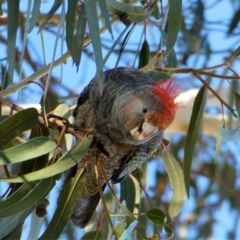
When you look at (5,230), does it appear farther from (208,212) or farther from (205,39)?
(208,212)

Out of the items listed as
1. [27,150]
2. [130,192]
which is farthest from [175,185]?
[27,150]

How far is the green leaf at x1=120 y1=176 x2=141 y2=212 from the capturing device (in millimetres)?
2344

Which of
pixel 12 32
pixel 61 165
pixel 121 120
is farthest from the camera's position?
pixel 121 120

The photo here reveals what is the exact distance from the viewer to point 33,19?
167 cm

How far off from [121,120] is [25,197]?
1.46 ft

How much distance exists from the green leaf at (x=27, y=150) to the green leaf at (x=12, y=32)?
0.20m

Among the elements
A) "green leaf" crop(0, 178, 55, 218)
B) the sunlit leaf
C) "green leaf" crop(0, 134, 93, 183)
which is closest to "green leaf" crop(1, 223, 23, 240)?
"green leaf" crop(0, 178, 55, 218)

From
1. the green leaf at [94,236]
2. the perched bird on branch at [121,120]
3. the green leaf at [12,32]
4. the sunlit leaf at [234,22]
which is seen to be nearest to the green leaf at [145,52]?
the perched bird on branch at [121,120]

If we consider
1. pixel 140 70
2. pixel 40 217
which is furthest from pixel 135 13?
pixel 40 217

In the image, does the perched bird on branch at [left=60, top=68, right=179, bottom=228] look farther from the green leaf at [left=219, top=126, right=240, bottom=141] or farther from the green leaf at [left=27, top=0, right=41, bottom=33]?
the green leaf at [left=27, top=0, right=41, bottom=33]

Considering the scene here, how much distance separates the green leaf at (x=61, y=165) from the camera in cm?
171

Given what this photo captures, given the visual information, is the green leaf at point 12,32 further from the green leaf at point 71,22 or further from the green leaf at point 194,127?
the green leaf at point 194,127

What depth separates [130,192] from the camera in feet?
7.74

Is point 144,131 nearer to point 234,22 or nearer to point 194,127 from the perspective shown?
point 194,127
